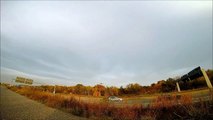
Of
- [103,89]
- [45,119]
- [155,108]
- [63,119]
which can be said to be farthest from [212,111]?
[103,89]

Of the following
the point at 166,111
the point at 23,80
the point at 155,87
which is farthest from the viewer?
the point at 23,80

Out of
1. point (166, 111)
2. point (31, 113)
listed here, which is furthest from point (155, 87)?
point (31, 113)

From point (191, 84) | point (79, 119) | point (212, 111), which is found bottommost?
point (79, 119)

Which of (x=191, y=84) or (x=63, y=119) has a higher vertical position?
(x=191, y=84)

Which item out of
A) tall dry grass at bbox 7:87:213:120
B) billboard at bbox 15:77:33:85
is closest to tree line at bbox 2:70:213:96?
billboard at bbox 15:77:33:85

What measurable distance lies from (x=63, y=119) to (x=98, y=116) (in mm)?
1792

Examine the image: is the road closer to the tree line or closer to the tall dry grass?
the tall dry grass

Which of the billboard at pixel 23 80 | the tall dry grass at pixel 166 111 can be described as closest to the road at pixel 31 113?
the tall dry grass at pixel 166 111

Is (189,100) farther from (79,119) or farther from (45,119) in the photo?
(45,119)

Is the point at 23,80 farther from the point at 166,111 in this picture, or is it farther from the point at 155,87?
the point at 166,111

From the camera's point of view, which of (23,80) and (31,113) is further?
(23,80)

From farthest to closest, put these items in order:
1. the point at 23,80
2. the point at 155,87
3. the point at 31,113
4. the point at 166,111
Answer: the point at 23,80
the point at 155,87
the point at 31,113
the point at 166,111

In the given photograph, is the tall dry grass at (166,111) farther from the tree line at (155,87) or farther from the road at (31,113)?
the tree line at (155,87)

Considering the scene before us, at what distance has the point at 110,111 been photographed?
8711mm
